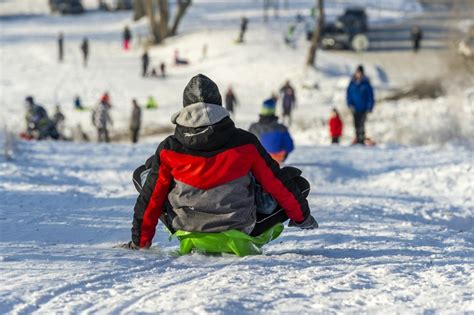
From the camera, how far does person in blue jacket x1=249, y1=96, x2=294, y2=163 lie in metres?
13.2

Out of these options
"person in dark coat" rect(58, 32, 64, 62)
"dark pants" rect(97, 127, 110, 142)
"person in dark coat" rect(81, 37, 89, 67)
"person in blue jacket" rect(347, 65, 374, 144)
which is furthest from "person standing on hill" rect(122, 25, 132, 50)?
"person in blue jacket" rect(347, 65, 374, 144)

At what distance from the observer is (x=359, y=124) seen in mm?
18953

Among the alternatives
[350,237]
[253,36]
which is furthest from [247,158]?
[253,36]

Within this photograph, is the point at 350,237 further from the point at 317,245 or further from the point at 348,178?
the point at 348,178

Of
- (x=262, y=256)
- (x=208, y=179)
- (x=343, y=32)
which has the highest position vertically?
(x=208, y=179)

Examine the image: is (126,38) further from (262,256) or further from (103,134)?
(262,256)

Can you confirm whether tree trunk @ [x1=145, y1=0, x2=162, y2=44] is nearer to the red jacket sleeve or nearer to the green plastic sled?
the red jacket sleeve

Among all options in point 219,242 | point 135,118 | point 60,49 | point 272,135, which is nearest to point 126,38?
point 60,49

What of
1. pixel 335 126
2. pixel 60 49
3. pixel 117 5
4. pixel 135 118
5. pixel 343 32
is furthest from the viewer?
pixel 117 5

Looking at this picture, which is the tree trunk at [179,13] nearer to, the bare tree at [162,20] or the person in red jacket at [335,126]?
the bare tree at [162,20]

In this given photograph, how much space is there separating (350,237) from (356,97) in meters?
10.5

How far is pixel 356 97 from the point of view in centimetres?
1833

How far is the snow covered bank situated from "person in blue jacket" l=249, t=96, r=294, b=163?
74 cm

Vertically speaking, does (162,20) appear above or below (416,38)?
above
